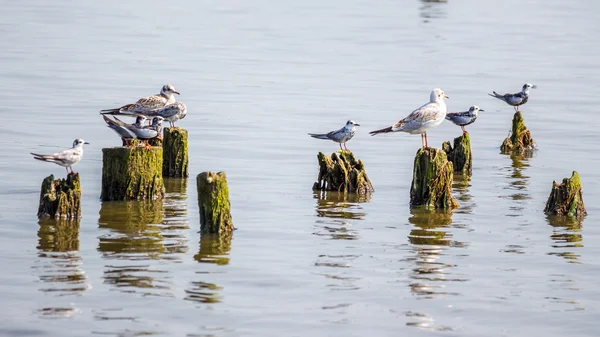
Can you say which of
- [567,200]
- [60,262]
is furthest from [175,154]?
[567,200]

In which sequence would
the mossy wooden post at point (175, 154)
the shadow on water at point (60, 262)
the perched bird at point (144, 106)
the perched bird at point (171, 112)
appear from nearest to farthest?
the shadow on water at point (60, 262), the mossy wooden post at point (175, 154), the perched bird at point (171, 112), the perched bird at point (144, 106)

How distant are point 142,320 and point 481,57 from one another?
111ft

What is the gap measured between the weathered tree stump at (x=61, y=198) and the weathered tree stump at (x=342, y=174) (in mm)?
4545

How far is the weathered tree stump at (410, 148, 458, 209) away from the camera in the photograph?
663 inches

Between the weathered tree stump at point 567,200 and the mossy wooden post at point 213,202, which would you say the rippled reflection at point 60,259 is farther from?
the weathered tree stump at point 567,200

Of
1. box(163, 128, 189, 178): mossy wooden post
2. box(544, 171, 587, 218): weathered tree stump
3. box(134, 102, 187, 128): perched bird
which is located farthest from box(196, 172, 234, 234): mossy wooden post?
box(134, 102, 187, 128): perched bird

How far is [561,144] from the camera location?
2544 cm

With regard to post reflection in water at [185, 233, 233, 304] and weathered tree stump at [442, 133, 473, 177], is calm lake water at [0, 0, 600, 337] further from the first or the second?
weathered tree stump at [442, 133, 473, 177]

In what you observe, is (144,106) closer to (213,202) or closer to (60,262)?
(213,202)

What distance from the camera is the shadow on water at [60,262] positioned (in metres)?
12.3

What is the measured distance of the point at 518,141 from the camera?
23906mm

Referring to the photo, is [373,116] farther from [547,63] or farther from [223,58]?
[547,63]

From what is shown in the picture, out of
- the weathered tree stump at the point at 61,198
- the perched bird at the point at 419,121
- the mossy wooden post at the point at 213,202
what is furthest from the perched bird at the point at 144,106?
the mossy wooden post at the point at 213,202

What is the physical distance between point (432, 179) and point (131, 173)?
4.79m
